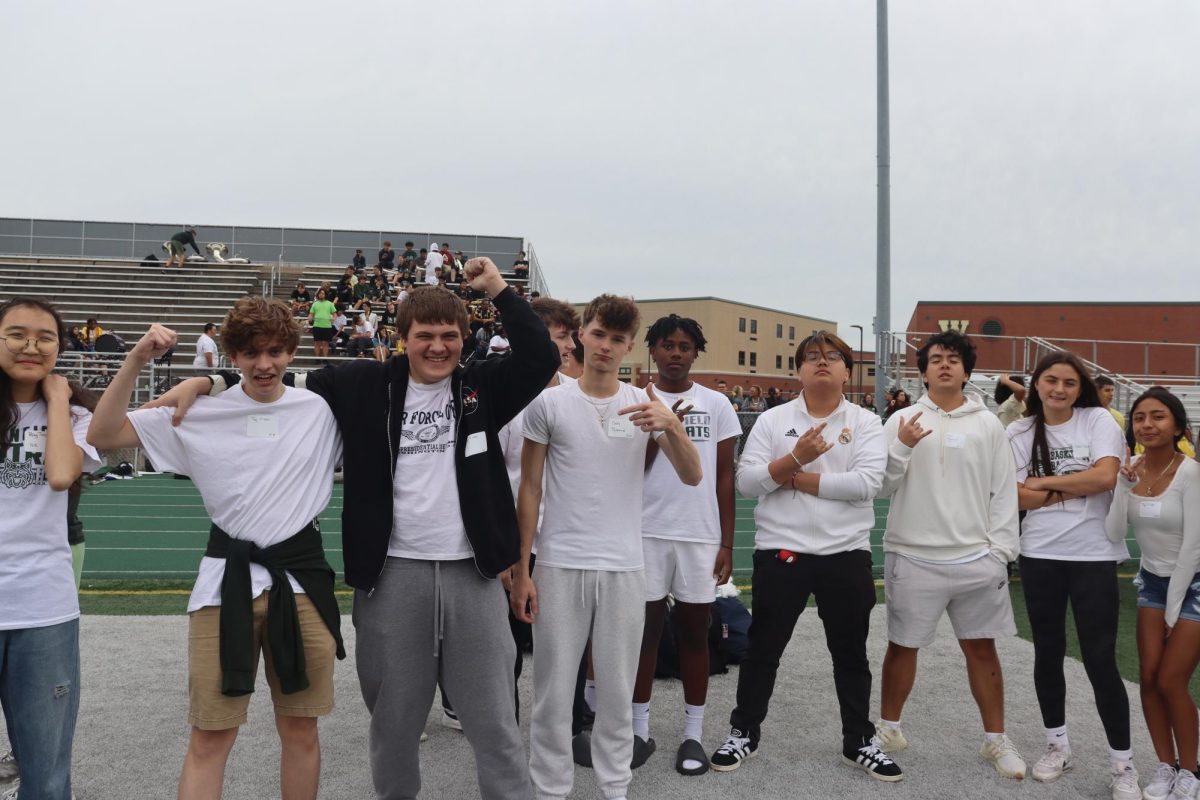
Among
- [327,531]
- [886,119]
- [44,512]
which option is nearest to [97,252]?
[327,531]

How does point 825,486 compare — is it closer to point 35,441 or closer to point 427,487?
point 427,487

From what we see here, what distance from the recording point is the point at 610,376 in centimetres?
335

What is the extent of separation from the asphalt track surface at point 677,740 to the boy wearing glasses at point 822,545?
0.20m

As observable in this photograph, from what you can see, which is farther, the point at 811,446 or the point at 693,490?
the point at 693,490

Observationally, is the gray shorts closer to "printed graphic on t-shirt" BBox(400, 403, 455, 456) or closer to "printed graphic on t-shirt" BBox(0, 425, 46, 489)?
"printed graphic on t-shirt" BBox(400, 403, 455, 456)

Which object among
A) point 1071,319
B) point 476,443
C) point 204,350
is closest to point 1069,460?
point 476,443

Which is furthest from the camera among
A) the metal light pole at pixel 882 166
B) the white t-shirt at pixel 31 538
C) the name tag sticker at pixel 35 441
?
the metal light pole at pixel 882 166

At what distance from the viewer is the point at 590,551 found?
10.6 ft

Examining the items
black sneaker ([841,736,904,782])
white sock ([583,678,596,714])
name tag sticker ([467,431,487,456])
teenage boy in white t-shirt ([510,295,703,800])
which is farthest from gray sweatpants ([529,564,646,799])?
black sneaker ([841,736,904,782])

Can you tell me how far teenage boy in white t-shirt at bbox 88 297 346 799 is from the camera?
2.68 metres

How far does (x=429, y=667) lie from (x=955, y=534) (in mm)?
2369

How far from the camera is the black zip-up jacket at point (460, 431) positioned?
2.82 meters

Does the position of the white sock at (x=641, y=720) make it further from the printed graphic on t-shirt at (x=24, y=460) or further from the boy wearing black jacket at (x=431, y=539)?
the printed graphic on t-shirt at (x=24, y=460)

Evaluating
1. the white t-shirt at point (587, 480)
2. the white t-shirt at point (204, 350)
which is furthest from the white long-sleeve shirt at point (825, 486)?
the white t-shirt at point (204, 350)
